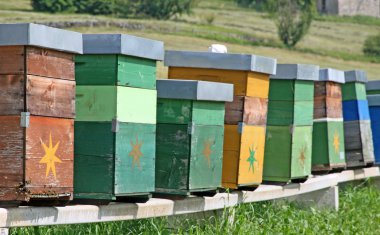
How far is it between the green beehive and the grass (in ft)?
1.39

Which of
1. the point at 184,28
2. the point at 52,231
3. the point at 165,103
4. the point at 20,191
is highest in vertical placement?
the point at 184,28

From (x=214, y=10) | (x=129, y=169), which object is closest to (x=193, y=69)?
(x=129, y=169)

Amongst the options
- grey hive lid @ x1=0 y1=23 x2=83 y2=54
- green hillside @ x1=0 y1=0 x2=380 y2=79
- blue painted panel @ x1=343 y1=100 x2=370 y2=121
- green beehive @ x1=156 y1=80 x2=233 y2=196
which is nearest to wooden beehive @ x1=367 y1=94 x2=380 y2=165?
blue painted panel @ x1=343 y1=100 x2=370 y2=121

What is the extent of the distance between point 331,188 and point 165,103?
389cm

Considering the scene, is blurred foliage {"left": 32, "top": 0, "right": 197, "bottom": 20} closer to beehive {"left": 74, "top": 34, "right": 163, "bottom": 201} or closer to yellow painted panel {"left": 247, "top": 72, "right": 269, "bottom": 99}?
yellow painted panel {"left": 247, "top": 72, "right": 269, "bottom": 99}

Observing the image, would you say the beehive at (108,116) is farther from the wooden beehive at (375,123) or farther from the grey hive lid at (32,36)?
the wooden beehive at (375,123)

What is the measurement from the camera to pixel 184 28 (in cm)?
7306

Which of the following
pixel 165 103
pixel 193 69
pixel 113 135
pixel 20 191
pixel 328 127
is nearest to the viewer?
pixel 20 191

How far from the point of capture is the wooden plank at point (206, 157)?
729 cm

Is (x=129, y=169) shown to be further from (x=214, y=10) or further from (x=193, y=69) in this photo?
(x=214, y=10)

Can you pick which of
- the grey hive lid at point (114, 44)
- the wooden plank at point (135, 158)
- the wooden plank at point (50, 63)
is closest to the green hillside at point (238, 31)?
Result: the wooden plank at point (135, 158)

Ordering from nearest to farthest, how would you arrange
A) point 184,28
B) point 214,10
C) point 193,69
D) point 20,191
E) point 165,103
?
1. point 20,191
2. point 165,103
3. point 193,69
4. point 184,28
5. point 214,10

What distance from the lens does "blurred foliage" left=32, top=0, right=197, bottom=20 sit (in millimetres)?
74000

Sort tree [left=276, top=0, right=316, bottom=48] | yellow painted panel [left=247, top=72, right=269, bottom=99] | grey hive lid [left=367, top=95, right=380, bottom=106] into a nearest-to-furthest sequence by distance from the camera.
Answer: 1. yellow painted panel [left=247, top=72, right=269, bottom=99]
2. grey hive lid [left=367, top=95, right=380, bottom=106]
3. tree [left=276, top=0, right=316, bottom=48]
